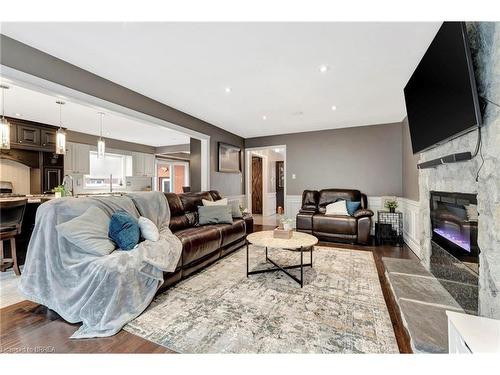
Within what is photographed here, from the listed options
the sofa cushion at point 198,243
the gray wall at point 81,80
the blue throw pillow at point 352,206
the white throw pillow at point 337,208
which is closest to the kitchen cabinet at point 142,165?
the gray wall at point 81,80

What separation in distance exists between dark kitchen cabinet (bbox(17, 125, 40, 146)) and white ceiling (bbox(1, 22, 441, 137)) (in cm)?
316

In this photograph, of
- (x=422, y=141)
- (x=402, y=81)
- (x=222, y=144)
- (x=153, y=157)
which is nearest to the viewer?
(x=422, y=141)

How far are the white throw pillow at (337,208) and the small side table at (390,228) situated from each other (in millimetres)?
634

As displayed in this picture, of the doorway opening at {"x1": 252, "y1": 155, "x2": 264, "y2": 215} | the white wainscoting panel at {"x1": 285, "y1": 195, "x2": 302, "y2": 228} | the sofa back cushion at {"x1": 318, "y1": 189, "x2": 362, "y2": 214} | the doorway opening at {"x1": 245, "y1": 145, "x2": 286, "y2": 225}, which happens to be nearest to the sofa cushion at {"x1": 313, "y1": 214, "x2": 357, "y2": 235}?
the sofa back cushion at {"x1": 318, "y1": 189, "x2": 362, "y2": 214}

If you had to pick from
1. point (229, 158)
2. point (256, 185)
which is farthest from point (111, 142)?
point (256, 185)

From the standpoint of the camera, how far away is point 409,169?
13.3 ft

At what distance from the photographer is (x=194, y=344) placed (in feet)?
4.90

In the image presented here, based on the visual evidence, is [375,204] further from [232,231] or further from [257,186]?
[257,186]

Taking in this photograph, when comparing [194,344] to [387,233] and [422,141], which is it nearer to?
[422,141]

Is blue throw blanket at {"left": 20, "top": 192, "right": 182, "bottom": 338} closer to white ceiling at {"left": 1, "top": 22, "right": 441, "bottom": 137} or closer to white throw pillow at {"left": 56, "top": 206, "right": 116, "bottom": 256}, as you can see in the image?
white throw pillow at {"left": 56, "top": 206, "right": 116, "bottom": 256}

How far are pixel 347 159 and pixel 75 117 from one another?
19.5ft

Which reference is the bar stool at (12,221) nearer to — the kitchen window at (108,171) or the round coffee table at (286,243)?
the round coffee table at (286,243)
